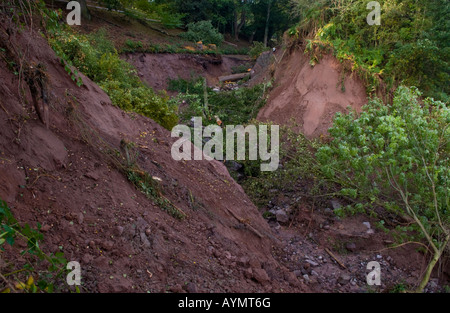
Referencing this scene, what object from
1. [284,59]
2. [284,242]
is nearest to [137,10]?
[284,59]

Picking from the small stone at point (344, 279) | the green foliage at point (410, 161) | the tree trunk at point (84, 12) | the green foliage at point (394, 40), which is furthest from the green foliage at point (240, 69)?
the small stone at point (344, 279)

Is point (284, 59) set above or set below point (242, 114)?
above

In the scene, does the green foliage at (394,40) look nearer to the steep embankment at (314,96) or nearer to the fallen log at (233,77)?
the steep embankment at (314,96)

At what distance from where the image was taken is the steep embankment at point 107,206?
9.77 feet

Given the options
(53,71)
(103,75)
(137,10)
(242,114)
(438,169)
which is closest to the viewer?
(438,169)

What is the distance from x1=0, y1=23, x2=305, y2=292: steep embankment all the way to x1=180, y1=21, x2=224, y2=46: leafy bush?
1479cm

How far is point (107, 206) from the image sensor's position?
3527mm

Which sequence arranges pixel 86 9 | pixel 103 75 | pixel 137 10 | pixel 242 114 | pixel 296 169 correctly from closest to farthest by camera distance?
pixel 296 169 < pixel 103 75 < pixel 242 114 < pixel 86 9 < pixel 137 10

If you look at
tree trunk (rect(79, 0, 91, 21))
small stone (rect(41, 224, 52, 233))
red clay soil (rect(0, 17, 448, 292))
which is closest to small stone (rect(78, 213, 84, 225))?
red clay soil (rect(0, 17, 448, 292))

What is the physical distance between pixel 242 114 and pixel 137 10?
1093 centimetres

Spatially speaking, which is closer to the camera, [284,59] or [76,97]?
[76,97]

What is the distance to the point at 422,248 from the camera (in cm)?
494

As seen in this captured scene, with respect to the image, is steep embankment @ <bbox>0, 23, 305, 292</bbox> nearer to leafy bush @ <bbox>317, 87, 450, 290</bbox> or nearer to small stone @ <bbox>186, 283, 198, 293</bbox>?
small stone @ <bbox>186, 283, 198, 293</bbox>
